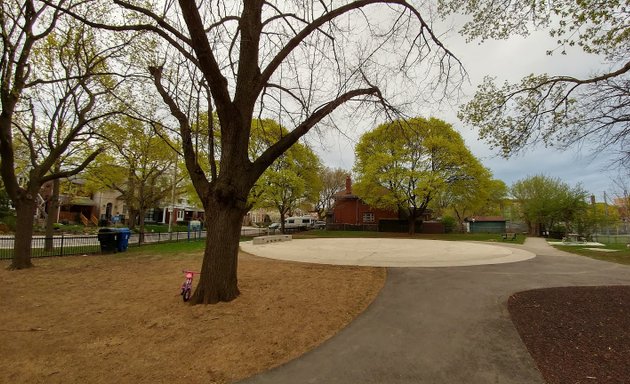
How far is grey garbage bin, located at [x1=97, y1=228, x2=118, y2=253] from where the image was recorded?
16.0 m

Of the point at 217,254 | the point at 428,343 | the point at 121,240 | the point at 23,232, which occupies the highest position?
the point at 23,232

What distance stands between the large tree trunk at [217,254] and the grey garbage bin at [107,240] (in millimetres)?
12472

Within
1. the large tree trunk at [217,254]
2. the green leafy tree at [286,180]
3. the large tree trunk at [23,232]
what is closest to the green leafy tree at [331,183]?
the green leafy tree at [286,180]

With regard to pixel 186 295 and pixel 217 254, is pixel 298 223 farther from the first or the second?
pixel 217 254

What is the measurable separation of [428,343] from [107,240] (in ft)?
54.4

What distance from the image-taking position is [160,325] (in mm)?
5383

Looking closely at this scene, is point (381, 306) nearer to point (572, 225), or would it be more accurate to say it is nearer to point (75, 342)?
point (75, 342)

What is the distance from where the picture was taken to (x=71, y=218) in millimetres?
41938

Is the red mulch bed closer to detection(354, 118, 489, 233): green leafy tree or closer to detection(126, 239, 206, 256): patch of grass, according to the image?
detection(126, 239, 206, 256): patch of grass

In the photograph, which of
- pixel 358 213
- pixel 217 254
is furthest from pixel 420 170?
pixel 217 254

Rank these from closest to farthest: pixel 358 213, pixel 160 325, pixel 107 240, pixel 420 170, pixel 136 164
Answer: pixel 160 325
pixel 107 240
pixel 136 164
pixel 420 170
pixel 358 213

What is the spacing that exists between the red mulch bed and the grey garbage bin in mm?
17149

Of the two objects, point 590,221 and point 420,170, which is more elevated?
point 420,170

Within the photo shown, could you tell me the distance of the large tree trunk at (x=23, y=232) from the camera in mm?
11180
